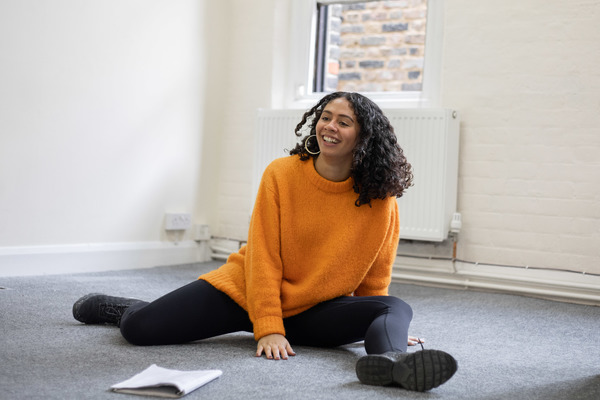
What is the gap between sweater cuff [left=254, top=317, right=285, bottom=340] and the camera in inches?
75.1

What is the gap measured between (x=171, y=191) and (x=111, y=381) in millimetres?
2481

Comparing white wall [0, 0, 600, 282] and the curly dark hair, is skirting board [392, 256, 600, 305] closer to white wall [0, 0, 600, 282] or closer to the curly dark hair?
white wall [0, 0, 600, 282]

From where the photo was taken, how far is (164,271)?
3674 mm

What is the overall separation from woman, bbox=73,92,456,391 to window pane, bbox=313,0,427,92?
6.61ft

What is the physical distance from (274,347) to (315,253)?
31 cm

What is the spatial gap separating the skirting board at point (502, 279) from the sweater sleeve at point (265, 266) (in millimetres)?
1881

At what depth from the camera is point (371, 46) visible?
4.05 meters

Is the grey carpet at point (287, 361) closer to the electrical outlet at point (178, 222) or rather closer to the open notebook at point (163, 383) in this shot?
the open notebook at point (163, 383)

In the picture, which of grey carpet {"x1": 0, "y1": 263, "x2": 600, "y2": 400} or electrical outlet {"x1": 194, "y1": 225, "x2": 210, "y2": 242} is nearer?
grey carpet {"x1": 0, "y1": 263, "x2": 600, "y2": 400}

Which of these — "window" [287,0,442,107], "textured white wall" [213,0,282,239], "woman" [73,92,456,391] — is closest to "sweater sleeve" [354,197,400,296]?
"woman" [73,92,456,391]

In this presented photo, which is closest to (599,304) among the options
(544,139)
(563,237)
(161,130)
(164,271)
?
(563,237)

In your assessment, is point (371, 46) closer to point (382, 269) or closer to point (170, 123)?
point (170, 123)

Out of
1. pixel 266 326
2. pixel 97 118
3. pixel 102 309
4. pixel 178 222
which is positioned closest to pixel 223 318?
pixel 266 326

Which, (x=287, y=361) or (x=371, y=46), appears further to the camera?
(x=371, y=46)
